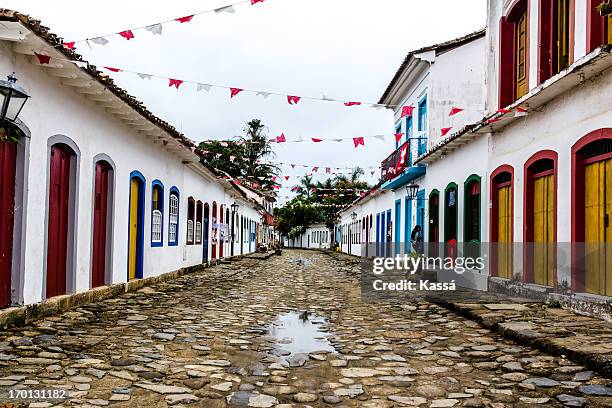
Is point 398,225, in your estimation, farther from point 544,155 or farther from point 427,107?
point 544,155

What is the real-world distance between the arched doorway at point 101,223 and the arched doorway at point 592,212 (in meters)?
7.40

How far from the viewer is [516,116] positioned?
33.0 ft

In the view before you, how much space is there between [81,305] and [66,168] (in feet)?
6.66

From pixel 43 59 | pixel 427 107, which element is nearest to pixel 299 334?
pixel 43 59

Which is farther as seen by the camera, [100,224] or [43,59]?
[100,224]

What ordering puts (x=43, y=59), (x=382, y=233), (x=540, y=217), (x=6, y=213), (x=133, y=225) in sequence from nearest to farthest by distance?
(x=6, y=213) < (x=43, y=59) < (x=540, y=217) < (x=133, y=225) < (x=382, y=233)

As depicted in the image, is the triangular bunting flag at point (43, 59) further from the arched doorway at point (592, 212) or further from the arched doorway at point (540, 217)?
the arched doorway at point (540, 217)

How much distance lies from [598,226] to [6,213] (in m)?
7.49

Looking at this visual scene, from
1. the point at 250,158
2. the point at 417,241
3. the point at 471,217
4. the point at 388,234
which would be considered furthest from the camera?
the point at 250,158

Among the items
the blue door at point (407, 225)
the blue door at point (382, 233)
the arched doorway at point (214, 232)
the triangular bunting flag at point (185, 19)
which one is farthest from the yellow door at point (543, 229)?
the blue door at point (382, 233)

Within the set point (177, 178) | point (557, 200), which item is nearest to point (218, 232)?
point (177, 178)

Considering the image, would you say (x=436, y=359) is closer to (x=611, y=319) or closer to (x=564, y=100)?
(x=611, y=319)

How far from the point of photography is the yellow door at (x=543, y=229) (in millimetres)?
9141

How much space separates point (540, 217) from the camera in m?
9.64
